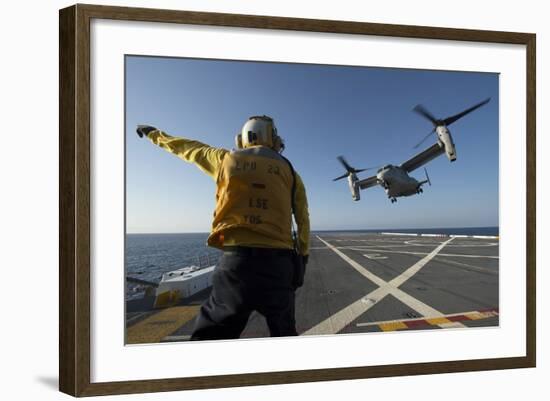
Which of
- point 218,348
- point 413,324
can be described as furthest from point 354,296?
point 218,348

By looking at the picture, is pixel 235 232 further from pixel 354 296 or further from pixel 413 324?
pixel 413 324

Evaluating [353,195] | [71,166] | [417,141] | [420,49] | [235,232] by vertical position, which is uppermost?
[420,49]

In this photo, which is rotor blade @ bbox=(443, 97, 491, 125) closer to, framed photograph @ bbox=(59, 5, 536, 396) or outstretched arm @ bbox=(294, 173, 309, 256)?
framed photograph @ bbox=(59, 5, 536, 396)

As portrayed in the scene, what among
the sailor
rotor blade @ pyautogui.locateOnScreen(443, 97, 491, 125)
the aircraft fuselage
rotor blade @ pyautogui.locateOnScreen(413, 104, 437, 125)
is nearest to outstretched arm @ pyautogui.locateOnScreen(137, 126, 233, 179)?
the sailor

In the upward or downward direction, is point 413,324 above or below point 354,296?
below

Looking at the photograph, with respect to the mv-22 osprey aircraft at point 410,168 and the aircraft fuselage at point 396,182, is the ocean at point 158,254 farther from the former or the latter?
the aircraft fuselage at point 396,182

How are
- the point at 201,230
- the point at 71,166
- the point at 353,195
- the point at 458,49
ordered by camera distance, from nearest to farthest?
the point at 71,166, the point at 201,230, the point at 353,195, the point at 458,49

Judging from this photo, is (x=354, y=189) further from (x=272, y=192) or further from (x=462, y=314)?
(x=462, y=314)

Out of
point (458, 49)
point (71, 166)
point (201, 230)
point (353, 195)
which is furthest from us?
point (458, 49)
